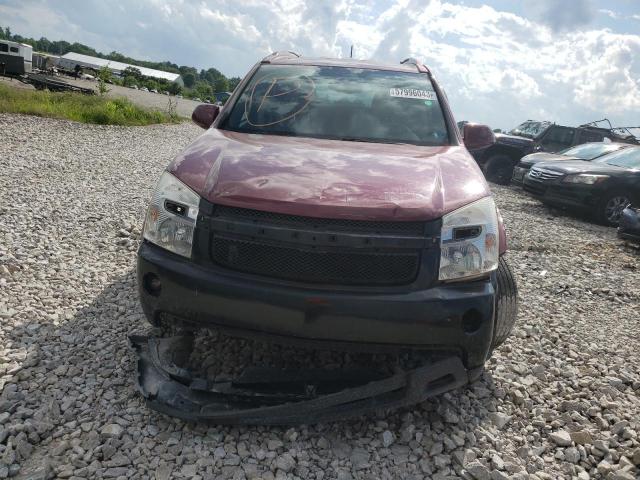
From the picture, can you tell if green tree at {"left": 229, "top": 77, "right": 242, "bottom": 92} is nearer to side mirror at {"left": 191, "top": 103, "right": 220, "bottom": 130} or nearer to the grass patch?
side mirror at {"left": 191, "top": 103, "right": 220, "bottom": 130}

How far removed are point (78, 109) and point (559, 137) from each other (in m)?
13.9

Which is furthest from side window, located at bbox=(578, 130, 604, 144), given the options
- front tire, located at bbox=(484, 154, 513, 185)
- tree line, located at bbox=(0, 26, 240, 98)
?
tree line, located at bbox=(0, 26, 240, 98)

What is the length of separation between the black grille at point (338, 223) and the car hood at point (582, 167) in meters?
8.81

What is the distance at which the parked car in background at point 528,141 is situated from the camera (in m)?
14.0

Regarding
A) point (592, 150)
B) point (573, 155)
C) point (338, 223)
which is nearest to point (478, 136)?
point (338, 223)

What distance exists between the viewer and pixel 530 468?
246 centimetres

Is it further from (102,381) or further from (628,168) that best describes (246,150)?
(628,168)

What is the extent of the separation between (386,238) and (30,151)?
9031 millimetres

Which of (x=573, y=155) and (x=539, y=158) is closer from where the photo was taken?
(x=573, y=155)

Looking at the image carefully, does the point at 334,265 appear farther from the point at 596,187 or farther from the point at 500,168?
the point at 500,168

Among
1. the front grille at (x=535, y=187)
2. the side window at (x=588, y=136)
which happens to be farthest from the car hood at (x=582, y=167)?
the side window at (x=588, y=136)

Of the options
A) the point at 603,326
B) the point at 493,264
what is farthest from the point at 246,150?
the point at 603,326

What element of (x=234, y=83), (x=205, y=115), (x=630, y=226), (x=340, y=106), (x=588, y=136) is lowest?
(x=630, y=226)

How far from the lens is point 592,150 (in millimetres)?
11828
